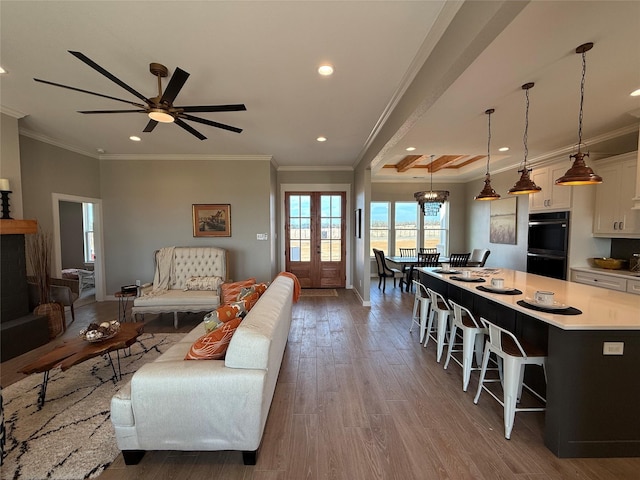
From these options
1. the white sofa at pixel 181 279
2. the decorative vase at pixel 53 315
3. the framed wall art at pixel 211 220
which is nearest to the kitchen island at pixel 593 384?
the white sofa at pixel 181 279

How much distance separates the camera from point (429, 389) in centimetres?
253

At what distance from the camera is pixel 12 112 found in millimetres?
3408

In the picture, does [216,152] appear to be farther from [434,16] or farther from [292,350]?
[434,16]

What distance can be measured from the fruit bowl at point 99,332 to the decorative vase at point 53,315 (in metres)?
1.65

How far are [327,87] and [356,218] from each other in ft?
11.2

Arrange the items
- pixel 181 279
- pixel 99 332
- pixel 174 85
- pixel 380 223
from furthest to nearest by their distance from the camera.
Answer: pixel 380 223 → pixel 181 279 → pixel 99 332 → pixel 174 85

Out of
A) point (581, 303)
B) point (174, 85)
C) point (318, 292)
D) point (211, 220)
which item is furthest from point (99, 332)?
point (318, 292)

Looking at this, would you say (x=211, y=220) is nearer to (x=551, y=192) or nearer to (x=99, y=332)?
(x=99, y=332)

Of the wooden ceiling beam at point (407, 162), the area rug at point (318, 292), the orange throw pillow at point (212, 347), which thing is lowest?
the area rug at point (318, 292)

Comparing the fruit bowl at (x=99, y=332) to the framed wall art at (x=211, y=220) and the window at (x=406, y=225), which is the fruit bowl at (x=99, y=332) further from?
the window at (x=406, y=225)

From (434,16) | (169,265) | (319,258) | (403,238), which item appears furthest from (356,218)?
(434,16)

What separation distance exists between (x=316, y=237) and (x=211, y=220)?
2400 millimetres

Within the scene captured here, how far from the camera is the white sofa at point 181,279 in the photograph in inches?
161

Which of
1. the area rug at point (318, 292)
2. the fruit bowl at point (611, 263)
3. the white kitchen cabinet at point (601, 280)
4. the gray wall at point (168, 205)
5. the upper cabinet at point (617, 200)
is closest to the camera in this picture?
the white kitchen cabinet at point (601, 280)
